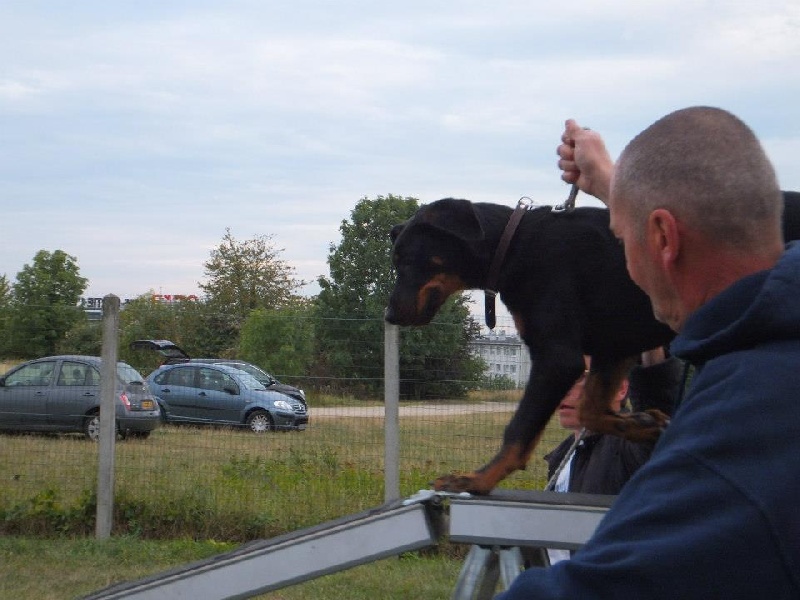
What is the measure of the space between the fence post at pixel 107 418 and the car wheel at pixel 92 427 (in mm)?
1001

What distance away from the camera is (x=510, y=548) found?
220 cm

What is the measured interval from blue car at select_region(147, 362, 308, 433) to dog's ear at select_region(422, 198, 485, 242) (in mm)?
5517

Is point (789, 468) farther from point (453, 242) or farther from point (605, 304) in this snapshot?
point (453, 242)

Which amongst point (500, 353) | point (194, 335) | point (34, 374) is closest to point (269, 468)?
point (194, 335)

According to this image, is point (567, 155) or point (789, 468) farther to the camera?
point (567, 155)

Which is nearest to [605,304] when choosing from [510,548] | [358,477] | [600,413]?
[600,413]

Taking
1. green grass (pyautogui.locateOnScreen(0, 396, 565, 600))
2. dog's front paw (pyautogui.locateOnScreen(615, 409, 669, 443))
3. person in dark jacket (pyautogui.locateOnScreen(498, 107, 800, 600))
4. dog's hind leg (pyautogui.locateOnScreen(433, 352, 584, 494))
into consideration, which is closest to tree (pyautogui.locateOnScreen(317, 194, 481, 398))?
green grass (pyautogui.locateOnScreen(0, 396, 565, 600))

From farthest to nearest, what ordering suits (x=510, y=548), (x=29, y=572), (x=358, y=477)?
(x=358, y=477) < (x=29, y=572) < (x=510, y=548)

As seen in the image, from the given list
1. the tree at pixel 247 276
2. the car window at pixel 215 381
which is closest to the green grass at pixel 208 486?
the car window at pixel 215 381

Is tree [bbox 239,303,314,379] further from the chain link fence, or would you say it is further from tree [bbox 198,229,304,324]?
tree [bbox 198,229,304,324]

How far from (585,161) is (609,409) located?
0.74 meters

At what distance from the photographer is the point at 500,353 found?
7.27m

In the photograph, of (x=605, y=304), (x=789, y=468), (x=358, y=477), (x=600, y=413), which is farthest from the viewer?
(x=358, y=477)

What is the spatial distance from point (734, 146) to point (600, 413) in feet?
4.92
